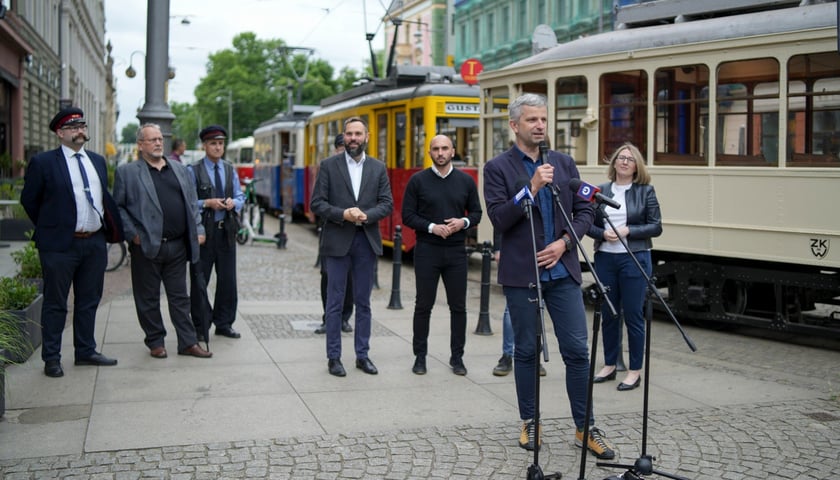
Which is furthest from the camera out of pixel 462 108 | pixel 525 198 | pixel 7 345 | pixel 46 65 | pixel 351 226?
pixel 46 65

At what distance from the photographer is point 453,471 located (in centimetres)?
520

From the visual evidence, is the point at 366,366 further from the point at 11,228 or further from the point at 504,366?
the point at 11,228

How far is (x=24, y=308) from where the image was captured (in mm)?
7688

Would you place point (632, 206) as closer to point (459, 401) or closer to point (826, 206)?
point (459, 401)

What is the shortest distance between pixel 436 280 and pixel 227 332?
8.24 feet

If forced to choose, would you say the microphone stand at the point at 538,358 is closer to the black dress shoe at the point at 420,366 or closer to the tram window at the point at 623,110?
the black dress shoe at the point at 420,366

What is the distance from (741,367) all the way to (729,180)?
241 cm

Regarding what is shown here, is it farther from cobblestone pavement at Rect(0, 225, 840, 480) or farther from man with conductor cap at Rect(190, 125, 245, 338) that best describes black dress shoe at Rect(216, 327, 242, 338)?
cobblestone pavement at Rect(0, 225, 840, 480)

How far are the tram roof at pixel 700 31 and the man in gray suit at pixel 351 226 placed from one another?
4537 mm

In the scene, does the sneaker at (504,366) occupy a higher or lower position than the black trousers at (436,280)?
lower

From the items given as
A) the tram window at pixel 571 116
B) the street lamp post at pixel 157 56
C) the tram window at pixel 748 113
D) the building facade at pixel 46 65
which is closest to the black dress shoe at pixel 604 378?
the tram window at pixel 748 113

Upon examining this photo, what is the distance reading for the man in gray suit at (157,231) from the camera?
768cm

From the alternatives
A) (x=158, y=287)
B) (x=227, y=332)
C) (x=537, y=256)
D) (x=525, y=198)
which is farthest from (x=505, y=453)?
(x=227, y=332)

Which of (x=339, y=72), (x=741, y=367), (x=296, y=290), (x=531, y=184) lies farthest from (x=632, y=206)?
(x=339, y=72)
